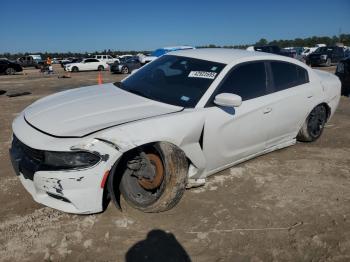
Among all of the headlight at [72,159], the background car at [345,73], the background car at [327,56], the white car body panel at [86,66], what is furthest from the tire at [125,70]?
the headlight at [72,159]

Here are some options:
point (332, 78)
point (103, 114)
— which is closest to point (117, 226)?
Result: point (103, 114)

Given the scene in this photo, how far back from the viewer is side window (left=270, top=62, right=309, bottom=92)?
4391mm

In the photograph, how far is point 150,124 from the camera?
3.09m

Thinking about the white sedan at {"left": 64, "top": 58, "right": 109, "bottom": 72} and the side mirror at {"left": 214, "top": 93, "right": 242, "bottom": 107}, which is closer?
the side mirror at {"left": 214, "top": 93, "right": 242, "bottom": 107}

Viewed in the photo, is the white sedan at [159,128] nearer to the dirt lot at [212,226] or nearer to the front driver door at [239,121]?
the front driver door at [239,121]

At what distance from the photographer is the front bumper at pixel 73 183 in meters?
2.78

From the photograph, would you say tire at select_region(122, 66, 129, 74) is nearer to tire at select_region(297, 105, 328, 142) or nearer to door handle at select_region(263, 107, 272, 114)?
tire at select_region(297, 105, 328, 142)

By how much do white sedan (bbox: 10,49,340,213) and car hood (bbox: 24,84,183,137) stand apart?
0.4 inches

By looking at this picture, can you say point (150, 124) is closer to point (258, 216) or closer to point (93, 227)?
point (93, 227)

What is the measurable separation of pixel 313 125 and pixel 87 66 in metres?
29.9

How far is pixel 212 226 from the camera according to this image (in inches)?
124

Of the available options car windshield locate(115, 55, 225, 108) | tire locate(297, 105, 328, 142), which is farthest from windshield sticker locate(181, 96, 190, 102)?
tire locate(297, 105, 328, 142)

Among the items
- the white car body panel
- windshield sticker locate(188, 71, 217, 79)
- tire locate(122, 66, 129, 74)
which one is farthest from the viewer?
the white car body panel

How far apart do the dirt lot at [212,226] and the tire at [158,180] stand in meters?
0.16
